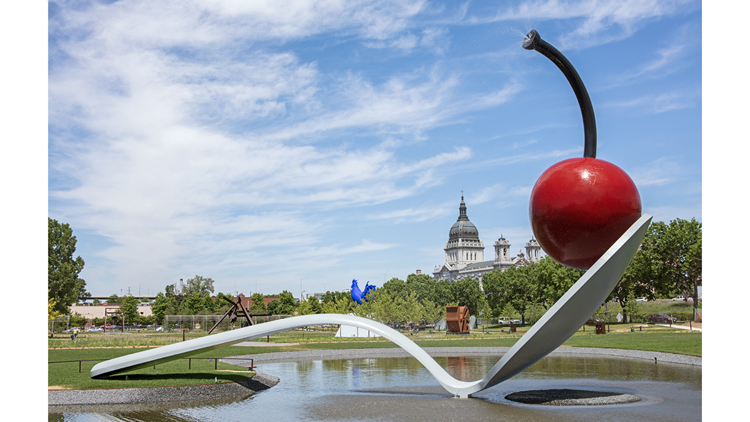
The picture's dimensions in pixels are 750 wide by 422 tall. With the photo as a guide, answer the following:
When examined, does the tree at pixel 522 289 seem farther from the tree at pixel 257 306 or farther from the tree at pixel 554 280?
the tree at pixel 257 306

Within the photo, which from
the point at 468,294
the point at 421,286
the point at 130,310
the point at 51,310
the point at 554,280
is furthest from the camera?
the point at 421,286

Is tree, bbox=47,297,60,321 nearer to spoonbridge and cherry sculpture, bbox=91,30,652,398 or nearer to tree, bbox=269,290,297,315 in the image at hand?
tree, bbox=269,290,297,315

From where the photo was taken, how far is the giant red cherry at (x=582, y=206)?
10.6 metres

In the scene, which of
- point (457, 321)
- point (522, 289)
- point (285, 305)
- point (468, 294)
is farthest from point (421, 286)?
point (457, 321)

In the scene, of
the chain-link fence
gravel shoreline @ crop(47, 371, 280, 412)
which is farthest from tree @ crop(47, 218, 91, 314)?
gravel shoreline @ crop(47, 371, 280, 412)

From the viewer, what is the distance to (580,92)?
11.9 m

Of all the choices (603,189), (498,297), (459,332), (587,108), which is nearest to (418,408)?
(603,189)

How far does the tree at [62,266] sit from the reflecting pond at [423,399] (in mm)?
47513

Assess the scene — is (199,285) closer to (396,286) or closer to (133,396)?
(396,286)

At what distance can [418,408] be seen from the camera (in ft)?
A: 42.2

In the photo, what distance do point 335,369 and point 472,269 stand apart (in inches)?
6587

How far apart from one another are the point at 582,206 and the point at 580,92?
2.73 metres

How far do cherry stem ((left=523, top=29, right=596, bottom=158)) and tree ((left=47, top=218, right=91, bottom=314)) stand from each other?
197 feet

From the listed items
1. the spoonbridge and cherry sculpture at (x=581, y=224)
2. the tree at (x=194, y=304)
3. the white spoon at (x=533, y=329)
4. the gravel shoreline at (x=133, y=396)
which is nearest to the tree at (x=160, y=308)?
the tree at (x=194, y=304)
